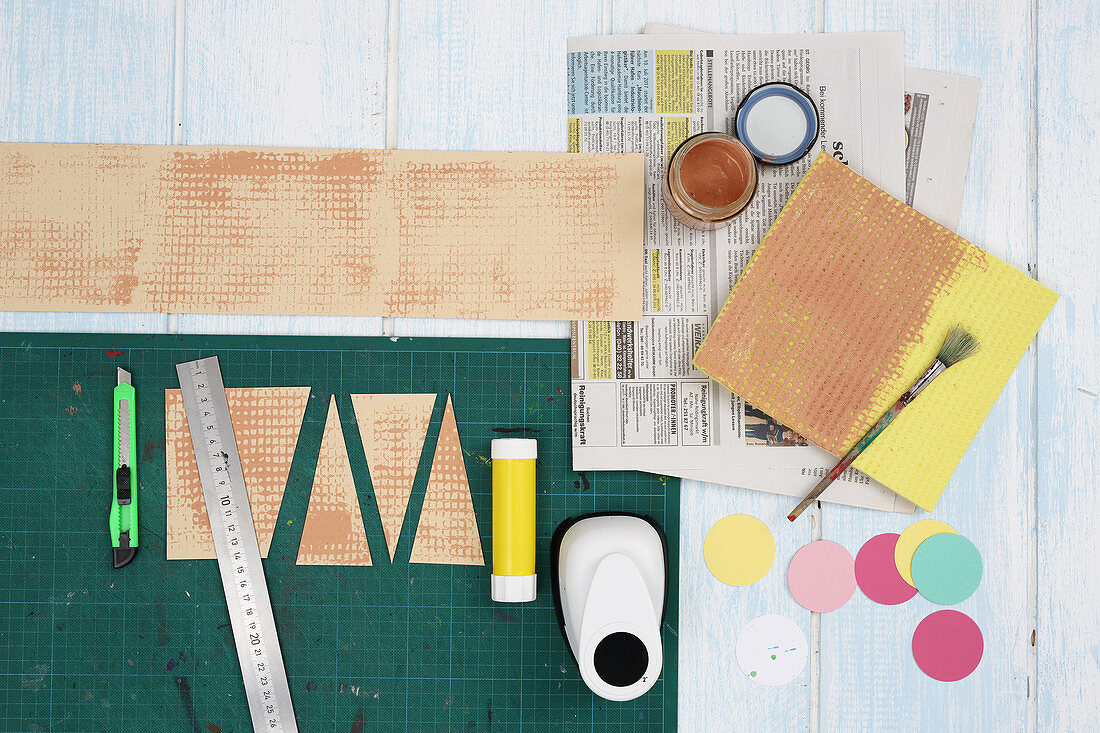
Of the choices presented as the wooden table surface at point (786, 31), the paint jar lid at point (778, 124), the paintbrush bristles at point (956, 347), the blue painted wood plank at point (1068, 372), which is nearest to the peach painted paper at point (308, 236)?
the wooden table surface at point (786, 31)

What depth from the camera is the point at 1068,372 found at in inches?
32.9

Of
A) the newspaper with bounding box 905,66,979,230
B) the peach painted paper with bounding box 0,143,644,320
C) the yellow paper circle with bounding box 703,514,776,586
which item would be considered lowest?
the yellow paper circle with bounding box 703,514,776,586

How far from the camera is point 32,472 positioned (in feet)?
2.67

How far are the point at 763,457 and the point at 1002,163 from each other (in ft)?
1.50

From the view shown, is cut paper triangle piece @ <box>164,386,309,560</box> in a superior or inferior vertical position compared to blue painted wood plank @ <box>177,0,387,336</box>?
inferior

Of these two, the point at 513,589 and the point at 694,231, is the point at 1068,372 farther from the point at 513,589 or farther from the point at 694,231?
the point at 513,589

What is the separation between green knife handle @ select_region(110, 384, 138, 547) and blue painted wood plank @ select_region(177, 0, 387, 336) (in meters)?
0.32

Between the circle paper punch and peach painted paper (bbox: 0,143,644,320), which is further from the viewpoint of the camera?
peach painted paper (bbox: 0,143,644,320)

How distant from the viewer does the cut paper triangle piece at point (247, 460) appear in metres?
0.81

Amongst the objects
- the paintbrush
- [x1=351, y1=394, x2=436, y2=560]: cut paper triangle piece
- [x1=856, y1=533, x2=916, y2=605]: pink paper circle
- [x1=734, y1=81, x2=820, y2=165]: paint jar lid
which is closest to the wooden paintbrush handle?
the paintbrush

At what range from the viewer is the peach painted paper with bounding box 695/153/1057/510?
2.64ft

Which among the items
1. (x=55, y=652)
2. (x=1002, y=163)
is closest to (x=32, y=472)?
(x=55, y=652)

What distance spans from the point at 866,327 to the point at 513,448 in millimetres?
430

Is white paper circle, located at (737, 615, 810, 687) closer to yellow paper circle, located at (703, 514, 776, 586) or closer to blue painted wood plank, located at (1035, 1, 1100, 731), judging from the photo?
yellow paper circle, located at (703, 514, 776, 586)
